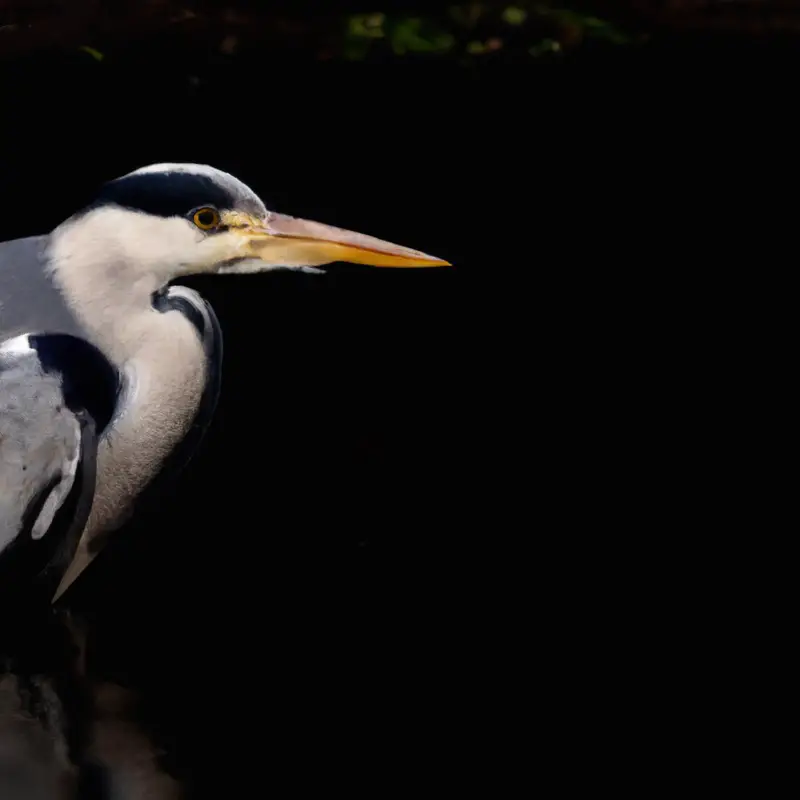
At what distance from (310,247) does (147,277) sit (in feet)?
0.73

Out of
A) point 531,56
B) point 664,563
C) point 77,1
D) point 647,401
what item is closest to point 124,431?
point 664,563

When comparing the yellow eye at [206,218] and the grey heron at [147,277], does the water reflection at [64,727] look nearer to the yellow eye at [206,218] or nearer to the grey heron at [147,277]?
the grey heron at [147,277]

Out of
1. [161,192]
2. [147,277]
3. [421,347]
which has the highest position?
[161,192]

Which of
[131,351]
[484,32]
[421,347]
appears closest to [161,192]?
[131,351]

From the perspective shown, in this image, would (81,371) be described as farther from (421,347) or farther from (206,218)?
(421,347)

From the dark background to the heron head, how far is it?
43 cm

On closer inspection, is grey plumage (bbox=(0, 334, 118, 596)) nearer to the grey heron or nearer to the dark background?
the grey heron

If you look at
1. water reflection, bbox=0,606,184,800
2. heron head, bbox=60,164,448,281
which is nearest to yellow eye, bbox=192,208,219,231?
heron head, bbox=60,164,448,281

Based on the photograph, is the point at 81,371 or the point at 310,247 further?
the point at 310,247

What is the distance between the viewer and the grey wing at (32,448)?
5.78 feet

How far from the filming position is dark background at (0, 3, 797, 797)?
195 cm

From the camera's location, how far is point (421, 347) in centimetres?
299

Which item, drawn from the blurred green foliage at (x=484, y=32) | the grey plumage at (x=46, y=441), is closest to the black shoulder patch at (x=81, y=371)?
the grey plumage at (x=46, y=441)

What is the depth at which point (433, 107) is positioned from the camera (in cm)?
405
